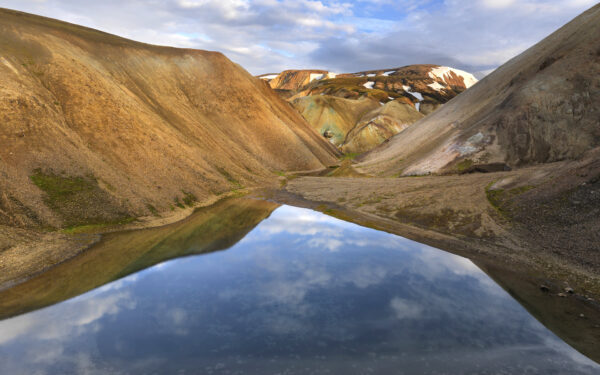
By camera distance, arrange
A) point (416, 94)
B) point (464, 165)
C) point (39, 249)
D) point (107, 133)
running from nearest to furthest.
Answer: point (39, 249)
point (107, 133)
point (464, 165)
point (416, 94)

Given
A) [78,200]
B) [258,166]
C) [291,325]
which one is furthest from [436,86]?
[291,325]

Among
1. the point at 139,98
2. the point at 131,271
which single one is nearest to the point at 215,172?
the point at 139,98

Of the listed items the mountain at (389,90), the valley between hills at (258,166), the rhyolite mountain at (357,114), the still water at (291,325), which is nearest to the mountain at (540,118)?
the valley between hills at (258,166)

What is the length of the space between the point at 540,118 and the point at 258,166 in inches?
1292

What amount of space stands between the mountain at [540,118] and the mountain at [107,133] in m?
22.9

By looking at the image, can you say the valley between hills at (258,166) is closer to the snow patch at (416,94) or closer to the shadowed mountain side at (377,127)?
the shadowed mountain side at (377,127)

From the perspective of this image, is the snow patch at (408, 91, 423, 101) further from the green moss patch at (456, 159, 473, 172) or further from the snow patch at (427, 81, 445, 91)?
the green moss patch at (456, 159, 473, 172)

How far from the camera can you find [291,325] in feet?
39.2

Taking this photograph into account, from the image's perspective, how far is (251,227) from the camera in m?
26.0

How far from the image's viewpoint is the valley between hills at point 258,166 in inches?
691

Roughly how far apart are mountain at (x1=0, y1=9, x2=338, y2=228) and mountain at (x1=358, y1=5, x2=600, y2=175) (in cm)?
2290

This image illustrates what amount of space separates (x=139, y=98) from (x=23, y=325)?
33739mm

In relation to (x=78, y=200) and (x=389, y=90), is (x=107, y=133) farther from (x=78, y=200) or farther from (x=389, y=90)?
(x=389, y=90)

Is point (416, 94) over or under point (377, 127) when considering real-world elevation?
over
